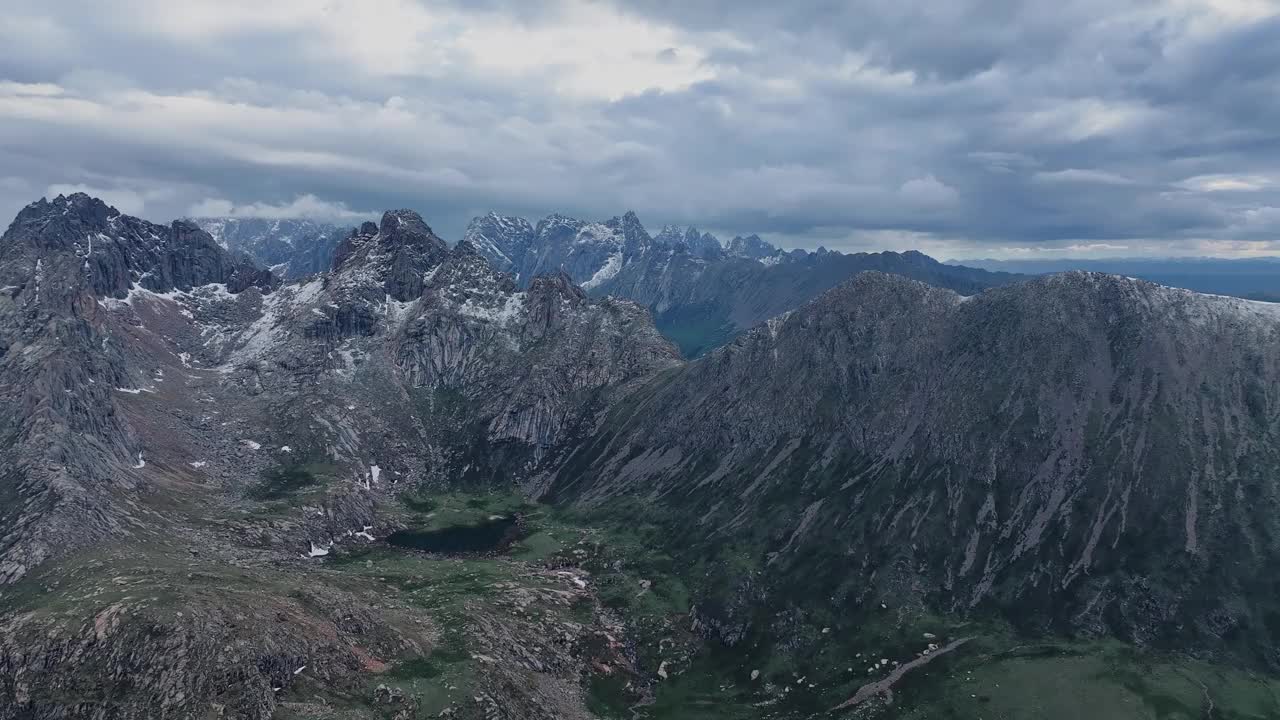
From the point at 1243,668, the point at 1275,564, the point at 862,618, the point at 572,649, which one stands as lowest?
the point at 572,649

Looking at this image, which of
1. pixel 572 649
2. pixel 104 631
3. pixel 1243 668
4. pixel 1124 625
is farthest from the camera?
pixel 572 649

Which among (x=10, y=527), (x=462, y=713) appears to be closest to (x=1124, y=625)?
(x=462, y=713)

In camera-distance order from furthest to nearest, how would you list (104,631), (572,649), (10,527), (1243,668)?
(10,527)
(572,649)
(1243,668)
(104,631)

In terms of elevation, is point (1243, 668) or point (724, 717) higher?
point (1243, 668)

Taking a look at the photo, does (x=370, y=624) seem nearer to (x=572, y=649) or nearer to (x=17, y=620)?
(x=572, y=649)

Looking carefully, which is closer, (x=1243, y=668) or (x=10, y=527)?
(x=1243, y=668)

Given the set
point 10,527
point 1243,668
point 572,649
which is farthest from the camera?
point 10,527

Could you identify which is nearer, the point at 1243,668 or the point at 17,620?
the point at 17,620

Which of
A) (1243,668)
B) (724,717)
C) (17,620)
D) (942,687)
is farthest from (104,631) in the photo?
(1243,668)

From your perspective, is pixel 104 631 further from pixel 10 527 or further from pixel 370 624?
pixel 10 527
